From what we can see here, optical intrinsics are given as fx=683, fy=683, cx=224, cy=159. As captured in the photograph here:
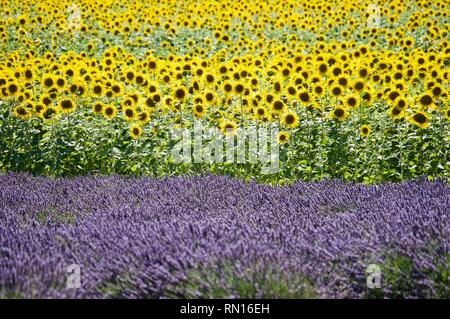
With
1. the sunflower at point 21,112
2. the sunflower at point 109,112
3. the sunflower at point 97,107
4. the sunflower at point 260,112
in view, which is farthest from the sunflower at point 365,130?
the sunflower at point 21,112

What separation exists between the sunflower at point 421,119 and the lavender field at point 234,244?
5.85ft

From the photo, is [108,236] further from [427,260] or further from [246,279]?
[427,260]

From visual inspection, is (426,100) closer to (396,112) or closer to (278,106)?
(396,112)

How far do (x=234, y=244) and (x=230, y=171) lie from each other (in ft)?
11.5

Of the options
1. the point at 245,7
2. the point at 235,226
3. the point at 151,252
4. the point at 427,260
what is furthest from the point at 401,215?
the point at 245,7

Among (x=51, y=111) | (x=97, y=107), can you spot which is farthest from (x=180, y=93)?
(x=51, y=111)

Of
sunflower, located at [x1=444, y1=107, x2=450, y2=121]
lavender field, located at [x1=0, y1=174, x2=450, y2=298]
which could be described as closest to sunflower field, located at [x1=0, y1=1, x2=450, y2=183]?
sunflower, located at [x1=444, y1=107, x2=450, y2=121]

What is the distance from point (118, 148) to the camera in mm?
7641

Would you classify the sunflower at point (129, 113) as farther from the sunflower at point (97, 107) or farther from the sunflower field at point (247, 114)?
the sunflower at point (97, 107)

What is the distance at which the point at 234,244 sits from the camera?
3.59 metres

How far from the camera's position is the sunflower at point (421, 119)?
6586 mm

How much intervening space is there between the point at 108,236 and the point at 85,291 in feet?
Answer: 2.03

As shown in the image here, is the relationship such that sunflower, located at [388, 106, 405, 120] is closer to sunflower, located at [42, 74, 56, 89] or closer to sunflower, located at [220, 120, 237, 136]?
sunflower, located at [220, 120, 237, 136]

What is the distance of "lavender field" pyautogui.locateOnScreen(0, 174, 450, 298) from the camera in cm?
327
